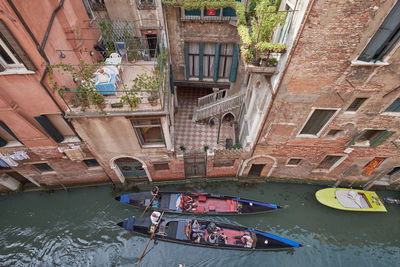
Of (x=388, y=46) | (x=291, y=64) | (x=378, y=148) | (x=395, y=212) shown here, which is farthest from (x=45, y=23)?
(x=395, y=212)

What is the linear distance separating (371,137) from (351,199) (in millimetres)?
4701

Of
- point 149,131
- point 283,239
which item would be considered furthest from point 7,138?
point 283,239

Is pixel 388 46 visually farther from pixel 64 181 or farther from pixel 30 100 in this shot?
pixel 64 181

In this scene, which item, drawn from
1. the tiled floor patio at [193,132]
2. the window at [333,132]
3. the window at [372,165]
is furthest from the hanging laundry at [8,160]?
the window at [372,165]

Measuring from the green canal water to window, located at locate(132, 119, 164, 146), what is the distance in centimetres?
481

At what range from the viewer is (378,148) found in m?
11.4

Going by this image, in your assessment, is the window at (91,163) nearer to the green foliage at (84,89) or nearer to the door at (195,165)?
the green foliage at (84,89)

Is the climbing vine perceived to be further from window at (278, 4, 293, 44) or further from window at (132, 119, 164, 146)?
window at (132, 119, 164, 146)

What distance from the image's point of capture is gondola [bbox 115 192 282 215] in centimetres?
1255

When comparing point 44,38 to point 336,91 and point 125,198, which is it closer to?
point 125,198

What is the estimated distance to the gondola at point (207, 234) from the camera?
11.4m

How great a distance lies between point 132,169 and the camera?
1341 centimetres

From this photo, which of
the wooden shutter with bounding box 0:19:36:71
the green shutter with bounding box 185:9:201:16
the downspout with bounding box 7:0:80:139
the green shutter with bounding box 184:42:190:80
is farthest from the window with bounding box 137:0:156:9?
the wooden shutter with bounding box 0:19:36:71

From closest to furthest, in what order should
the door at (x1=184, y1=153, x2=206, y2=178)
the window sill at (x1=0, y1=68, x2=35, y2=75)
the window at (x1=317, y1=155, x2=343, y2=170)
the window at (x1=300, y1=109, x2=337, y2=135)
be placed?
the window sill at (x1=0, y1=68, x2=35, y2=75), the window at (x1=300, y1=109, x2=337, y2=135), the window at (x1=317, y1=155, x2=343, y2=170), the door at (x1=184, y1=153, x2=206, y2=178)
